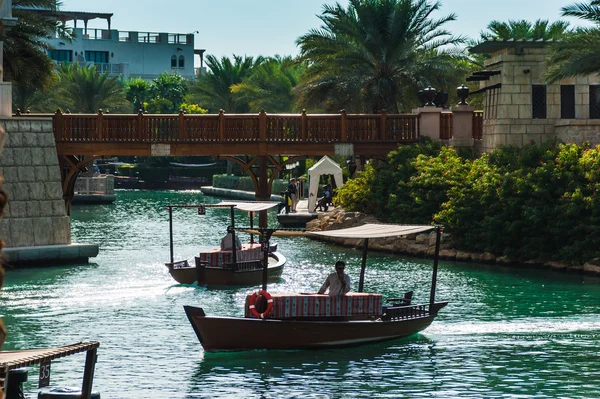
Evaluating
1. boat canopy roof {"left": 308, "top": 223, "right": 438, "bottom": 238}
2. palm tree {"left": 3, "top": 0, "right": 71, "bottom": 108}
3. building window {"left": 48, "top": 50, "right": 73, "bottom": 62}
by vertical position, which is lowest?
boat canopy roof {"left": 308, "top": 223, "right": 438, "bottom": 238}

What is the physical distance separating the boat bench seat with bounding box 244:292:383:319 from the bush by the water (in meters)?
12.7

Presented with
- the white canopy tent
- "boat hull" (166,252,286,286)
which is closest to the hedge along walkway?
the white canopy tent

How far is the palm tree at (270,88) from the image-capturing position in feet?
247

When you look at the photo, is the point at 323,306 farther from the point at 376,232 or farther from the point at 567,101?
the point at 567,101

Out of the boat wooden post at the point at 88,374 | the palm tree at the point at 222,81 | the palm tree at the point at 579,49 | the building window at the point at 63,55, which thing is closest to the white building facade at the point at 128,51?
the building window at the point at 63,55

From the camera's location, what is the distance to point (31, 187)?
36.5m

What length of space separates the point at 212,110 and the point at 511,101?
55402mm

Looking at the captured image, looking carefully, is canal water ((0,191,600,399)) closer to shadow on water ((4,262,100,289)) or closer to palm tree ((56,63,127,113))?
shadow on water ((4,262,100,289))

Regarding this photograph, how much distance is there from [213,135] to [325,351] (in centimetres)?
2203

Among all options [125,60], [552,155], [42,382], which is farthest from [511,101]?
[125,60]

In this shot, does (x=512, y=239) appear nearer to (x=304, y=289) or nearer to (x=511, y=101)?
(x=511, y=101)

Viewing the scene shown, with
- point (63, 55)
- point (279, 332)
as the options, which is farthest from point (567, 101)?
point (63, 55)

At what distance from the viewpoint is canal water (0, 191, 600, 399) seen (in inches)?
711

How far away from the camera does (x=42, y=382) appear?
1064 centimetres
